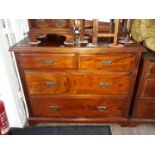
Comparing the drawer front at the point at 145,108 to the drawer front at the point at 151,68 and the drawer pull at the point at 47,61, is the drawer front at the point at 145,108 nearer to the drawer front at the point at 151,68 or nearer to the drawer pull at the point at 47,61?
the drawer front at the point at 151,68

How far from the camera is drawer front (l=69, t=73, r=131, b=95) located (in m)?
1.37

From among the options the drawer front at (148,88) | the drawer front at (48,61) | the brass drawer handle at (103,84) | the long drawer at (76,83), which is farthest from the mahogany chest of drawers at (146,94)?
the drawer front at (48,61)

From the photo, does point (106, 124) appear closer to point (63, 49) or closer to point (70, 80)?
point (70, 80)

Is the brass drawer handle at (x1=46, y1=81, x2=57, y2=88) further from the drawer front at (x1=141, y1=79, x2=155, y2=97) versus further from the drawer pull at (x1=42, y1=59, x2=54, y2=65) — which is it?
the drawer front at (x1=141, y1=79, x2=155, y2=97)

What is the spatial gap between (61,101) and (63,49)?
0.54 meters

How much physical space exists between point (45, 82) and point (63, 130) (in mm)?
594

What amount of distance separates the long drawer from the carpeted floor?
46cm

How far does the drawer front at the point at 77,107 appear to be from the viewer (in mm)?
1505

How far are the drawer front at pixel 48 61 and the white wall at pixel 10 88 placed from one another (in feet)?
0.55

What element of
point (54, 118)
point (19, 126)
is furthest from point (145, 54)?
point (19, 126)

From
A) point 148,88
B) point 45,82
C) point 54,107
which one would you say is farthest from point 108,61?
point 54,107

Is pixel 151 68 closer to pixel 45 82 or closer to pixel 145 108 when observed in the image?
pixel 145 108

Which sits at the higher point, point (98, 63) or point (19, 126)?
point (98, 63)
